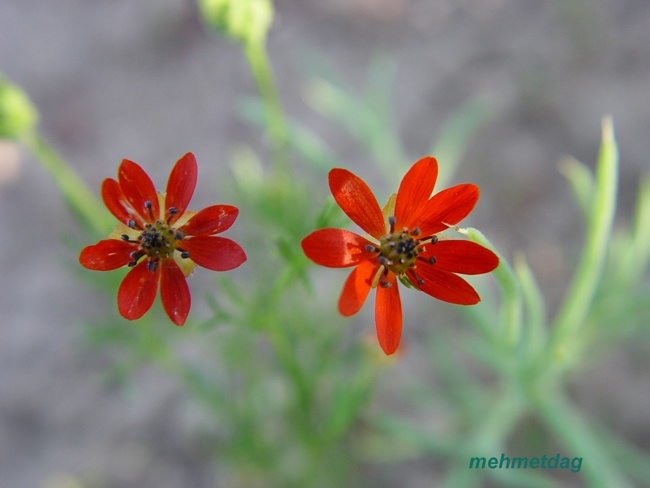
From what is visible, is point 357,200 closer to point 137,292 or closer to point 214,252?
point 214,252

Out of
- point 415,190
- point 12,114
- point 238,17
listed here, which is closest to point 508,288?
point 415,190

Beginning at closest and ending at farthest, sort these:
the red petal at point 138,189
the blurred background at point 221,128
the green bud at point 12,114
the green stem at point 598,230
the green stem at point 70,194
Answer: the red petal at point 138,189 → the green stem at point 598,230 → the green bud at point 12,114 → the green stem at point 70,194 → the blurred background at point 221,128

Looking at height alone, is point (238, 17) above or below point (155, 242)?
above

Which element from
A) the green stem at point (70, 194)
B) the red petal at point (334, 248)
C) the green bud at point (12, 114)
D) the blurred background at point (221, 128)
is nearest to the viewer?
the red petal at point (334, 248)

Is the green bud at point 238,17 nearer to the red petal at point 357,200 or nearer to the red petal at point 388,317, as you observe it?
the red petal at point 357,200

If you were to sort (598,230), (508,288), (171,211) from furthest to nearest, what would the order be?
(598,230), (508,288), (171,211)

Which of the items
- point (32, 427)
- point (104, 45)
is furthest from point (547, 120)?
point (32, 427)

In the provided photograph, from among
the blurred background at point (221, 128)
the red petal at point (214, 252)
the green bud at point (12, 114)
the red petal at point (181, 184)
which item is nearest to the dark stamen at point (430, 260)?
the red petal at point (214, 252)
